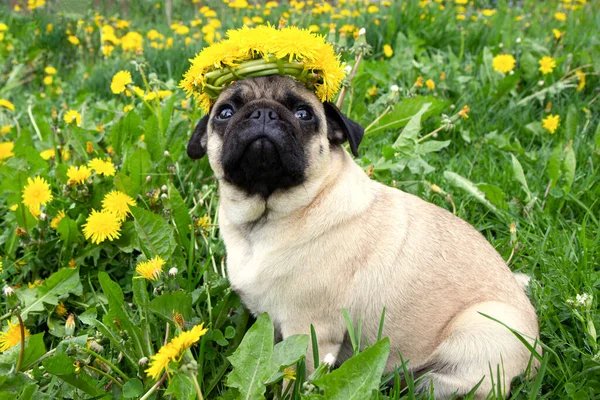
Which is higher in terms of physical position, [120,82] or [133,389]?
[120,82]

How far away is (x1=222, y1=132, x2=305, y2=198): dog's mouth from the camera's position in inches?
102

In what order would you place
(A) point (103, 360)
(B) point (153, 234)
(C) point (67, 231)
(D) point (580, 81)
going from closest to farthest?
(A) point (103, 360), (B) point (153, 234), (C) point (67, 231), (D) point (580, 81)

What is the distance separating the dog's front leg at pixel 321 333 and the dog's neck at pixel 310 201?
459mm

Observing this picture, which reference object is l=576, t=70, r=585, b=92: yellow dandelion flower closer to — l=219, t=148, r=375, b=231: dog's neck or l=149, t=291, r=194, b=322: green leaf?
l=219, t=148, r=375, b=231: dog's neck

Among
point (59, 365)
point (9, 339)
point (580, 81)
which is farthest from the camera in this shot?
point (580, 81)

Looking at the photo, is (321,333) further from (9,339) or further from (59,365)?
(9,339)

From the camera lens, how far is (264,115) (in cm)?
264

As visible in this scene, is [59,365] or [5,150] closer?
[59,365]

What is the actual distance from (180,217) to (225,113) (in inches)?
32.5

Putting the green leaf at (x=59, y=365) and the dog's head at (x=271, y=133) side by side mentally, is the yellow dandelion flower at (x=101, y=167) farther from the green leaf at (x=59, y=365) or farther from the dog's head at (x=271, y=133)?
the green leaf at (x=59, y=365)

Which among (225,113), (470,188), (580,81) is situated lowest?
(470,188)

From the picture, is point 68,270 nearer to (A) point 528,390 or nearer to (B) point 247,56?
(B) point 247,56

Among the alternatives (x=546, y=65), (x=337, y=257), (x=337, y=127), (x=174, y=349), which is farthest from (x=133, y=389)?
(x=546, y=65)

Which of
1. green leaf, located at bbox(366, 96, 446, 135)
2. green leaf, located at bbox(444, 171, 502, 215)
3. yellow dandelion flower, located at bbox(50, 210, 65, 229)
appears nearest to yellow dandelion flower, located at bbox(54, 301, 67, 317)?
yellow dandelion flower, located at bbox(50, 210, 65, 229)
